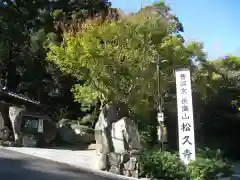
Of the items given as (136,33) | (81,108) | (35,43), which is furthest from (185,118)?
(35,43)

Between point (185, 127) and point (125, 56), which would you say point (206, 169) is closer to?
point (185, 127)

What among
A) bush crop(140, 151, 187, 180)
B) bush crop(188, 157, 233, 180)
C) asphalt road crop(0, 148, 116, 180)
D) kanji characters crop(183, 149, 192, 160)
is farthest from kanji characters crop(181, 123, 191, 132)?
asphalt road crop(0, 148, 116, 180)

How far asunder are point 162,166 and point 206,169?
1517 mm

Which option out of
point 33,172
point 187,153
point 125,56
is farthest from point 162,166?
point 125,56

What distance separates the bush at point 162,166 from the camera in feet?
39.9

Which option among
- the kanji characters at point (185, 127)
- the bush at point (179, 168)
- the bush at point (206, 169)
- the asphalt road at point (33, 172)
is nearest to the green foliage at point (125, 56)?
the kanji characters at point (185, 127)

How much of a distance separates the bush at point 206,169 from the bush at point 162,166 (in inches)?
12.6

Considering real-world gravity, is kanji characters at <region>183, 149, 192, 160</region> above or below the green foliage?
below

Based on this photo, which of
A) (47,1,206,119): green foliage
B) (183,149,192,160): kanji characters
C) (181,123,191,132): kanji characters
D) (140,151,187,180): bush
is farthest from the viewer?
(47,1,206,119): green foliage

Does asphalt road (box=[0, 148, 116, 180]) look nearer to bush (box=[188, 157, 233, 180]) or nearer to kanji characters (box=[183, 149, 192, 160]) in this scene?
bush (box=[188, 157, 233, 180])

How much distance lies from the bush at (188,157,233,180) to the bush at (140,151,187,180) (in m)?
0.32

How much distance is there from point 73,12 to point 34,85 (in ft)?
21.4

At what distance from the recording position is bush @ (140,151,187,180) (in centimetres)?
1217

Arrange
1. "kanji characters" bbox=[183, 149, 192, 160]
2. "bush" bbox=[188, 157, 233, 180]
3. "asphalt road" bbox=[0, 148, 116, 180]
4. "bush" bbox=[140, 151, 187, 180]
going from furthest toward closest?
1. "kanji characters" bbox=[183, 149, 192, 160]
2. "bush" bbox=[140, 151, 187, 180]
3. "bush" bbox=[188, 157, 233, 180]
4. "asphalt road" bbox=[0, 148, 116, 180]
